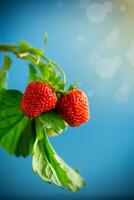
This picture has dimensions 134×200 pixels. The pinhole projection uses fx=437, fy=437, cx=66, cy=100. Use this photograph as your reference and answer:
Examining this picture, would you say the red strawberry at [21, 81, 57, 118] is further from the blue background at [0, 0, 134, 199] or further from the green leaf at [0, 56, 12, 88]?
the blue background at [0, 0, 134, 199]

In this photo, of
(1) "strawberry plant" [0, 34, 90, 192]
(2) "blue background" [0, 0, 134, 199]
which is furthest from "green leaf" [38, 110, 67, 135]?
(2) "blue background" [0, 0, 134, 199]

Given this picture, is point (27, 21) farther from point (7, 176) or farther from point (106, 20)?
point (7, 176)

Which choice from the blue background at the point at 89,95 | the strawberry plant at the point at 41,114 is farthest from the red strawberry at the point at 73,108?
the blue background at the point at 89,95

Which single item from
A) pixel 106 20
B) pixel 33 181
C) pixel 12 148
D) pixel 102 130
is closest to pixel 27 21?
pixel 106 20

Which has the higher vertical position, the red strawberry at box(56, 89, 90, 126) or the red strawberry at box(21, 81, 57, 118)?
the red strawberry at box(21, 81, 57, 118)

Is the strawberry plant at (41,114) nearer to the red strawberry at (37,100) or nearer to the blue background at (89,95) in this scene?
the red strawberry at (37,100)

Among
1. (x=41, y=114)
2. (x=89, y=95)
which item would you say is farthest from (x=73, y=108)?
(x=89, y=95)
